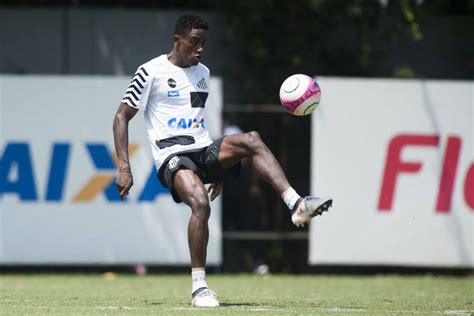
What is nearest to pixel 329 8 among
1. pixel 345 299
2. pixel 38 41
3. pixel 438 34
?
pixel 438 34

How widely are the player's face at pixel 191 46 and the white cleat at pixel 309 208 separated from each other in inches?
69.4

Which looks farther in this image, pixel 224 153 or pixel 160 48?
pixel 160 48

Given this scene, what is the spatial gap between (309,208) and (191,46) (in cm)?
196

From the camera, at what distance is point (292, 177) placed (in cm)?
1598

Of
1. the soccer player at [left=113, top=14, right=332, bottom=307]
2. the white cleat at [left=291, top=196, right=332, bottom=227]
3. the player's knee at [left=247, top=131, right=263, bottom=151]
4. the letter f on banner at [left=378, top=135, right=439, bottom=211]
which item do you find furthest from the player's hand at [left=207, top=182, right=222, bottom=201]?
the letter f on banner at [left=378, top=135, right=439, bottom=211]

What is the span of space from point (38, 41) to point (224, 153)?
8890 millimetres

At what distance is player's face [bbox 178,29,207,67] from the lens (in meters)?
9.48

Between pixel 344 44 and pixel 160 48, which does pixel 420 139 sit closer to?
pixel 344 44

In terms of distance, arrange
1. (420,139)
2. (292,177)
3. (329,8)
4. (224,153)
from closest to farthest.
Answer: (224,153) < (420,139) < (292,177) < (329,8)

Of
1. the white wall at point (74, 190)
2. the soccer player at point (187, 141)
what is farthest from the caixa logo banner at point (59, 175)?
the soccer player at point (187, 141)

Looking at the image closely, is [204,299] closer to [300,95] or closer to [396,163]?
[300,95]

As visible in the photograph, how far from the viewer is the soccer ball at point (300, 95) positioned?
9.43m

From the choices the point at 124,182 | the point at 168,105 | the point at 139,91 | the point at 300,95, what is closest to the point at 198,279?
the point at 124,182

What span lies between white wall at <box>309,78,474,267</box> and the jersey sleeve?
562 centimetres
